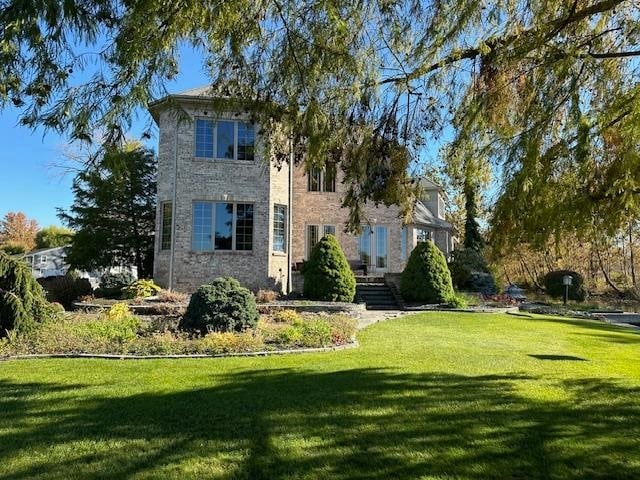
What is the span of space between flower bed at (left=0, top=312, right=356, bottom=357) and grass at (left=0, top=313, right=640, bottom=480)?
69cm

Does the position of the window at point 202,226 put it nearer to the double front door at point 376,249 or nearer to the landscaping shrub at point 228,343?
the double front door at point 376,249

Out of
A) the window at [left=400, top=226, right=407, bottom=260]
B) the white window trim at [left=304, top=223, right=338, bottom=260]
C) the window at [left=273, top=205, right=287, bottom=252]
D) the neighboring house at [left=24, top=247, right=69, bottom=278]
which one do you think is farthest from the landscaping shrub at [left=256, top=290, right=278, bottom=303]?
the neighboring house at [left=24, top=247, right=69, bottom=278]

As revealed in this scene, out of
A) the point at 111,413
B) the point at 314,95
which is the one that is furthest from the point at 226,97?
the point at 111,413

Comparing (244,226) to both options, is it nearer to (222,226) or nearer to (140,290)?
(222,226)

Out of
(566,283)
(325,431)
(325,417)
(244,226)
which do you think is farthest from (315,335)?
(566,283)

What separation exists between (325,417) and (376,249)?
720 inches

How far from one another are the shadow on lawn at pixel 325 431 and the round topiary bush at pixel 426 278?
1154 centimetres

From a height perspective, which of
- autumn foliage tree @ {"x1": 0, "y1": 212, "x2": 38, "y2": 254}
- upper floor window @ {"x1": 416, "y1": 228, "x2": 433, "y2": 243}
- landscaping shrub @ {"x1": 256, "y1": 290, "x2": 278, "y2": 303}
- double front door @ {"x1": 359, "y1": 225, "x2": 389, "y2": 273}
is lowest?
landscaping shrub @ {"x1": 256, "y1": 290, "x2": 278, "y2": 303}

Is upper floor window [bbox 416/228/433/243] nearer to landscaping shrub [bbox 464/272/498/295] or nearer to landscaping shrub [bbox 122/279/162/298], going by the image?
landscaping shrub [bbox 464/272/498/295]

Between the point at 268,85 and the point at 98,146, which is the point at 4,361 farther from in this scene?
the point at 268,85

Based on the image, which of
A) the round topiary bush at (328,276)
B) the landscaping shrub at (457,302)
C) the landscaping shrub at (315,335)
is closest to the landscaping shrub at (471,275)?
the landscaping shrub at (457,302)

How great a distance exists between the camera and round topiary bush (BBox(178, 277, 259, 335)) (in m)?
9.98

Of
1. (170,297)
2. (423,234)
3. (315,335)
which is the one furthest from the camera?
(423,234)

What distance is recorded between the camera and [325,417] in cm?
525
